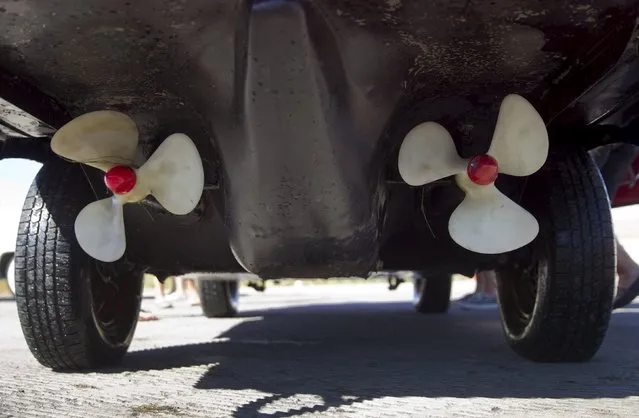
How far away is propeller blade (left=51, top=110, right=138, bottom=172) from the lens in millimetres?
1302

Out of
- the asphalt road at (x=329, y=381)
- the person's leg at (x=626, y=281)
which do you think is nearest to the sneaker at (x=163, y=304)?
the asphalt road at (x=329, y=381)

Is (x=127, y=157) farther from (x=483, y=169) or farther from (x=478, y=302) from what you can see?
(x=478, y=302)

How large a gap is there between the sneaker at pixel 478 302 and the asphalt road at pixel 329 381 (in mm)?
2215

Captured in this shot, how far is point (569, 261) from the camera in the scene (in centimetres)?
160

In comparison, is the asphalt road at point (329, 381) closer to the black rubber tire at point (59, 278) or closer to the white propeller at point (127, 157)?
the black rubber tire at point (59, 278)

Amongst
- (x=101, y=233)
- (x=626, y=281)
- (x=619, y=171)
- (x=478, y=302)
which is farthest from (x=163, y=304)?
(x=101, y=233)

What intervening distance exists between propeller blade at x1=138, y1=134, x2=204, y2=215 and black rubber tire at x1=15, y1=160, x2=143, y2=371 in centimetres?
38

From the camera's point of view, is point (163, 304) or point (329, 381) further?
point (163, 304)

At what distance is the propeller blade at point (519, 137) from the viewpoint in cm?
128

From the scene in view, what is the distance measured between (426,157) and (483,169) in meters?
0.13

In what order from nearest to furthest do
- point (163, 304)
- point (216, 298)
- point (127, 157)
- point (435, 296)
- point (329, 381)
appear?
point (127, 157)
point (329, 381)
point (216, 298)
point (435, 296)
point (163, 304)

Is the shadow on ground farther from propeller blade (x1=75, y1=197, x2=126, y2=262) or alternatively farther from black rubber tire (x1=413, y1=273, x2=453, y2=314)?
black rubber tire (x1=413, y1=273, x2=453, y2=314)

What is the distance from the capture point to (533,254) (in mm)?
1759

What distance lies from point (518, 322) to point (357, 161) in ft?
3.14
